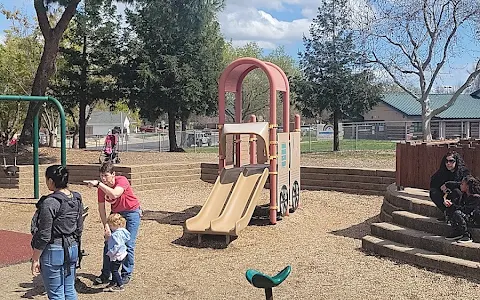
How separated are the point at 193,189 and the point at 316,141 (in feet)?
80.5

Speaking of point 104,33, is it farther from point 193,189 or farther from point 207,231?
point 207,231

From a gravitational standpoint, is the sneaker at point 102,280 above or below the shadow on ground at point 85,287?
above

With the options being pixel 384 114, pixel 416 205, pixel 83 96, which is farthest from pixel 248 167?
pixel 384 114

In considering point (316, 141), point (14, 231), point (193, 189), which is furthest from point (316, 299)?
point (316, 141)

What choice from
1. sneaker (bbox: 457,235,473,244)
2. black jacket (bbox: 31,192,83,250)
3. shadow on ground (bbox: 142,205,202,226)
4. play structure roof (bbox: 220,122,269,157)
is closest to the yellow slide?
play structure roof (bbox: 220,122,269,157)

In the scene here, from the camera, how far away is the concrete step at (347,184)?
1463 centimetres

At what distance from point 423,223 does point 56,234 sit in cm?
537

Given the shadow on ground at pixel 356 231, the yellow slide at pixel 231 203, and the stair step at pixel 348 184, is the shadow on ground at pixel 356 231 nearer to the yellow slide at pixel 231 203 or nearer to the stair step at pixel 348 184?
the yellow slide at pixel 231 203

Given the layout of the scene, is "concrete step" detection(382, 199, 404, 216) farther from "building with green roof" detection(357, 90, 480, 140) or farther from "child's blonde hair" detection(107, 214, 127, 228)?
"building with green roof" detection(357, 90, 480, 140)

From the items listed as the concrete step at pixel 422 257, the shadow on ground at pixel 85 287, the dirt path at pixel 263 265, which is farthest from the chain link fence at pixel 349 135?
the shadow on ground at pixel 85 287

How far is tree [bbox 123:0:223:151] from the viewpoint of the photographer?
98.5ft

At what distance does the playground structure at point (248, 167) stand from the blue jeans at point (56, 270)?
14.2ft

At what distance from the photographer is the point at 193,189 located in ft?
54.8

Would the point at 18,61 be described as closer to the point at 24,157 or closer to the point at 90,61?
the point at 90,61
